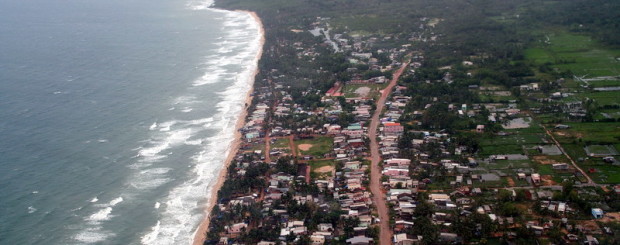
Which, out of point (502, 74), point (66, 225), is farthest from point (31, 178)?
point (502, 74)

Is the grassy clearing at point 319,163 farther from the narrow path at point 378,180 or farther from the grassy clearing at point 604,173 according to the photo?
the grassy clearing at point 604,173

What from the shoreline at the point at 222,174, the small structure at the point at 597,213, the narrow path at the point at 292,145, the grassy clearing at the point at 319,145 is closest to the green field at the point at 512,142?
the small structure at the point at 597,213

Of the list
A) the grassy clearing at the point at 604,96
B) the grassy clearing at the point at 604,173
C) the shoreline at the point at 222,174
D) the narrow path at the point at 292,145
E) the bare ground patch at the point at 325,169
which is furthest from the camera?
the grassy clearing at the point at 604,96

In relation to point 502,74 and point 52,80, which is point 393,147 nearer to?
point 502,74

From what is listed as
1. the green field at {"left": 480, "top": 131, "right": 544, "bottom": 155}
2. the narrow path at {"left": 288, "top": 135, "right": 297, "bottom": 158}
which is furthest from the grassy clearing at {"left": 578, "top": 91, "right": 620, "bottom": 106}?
the narrow path at {"left": 288, "top": 135, "right": 297, "bottom": 158}

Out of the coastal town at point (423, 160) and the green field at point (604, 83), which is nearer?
the coastal town at point (423, 160)

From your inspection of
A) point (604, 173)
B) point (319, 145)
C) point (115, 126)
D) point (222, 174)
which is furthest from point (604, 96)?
point (115, 126)
